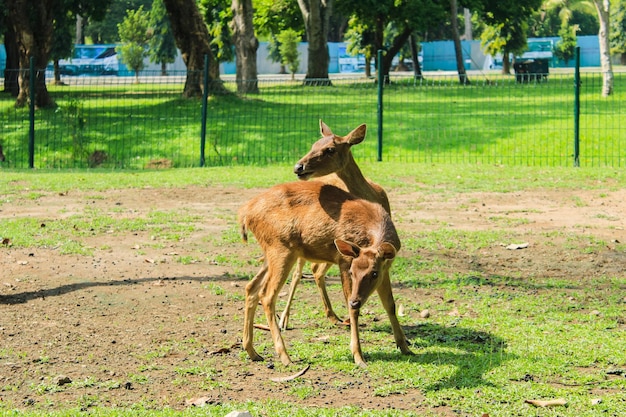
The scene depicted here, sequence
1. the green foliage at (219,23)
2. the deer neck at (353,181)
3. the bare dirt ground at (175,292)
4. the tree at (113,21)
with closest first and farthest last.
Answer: the bare dirt ground at (175,292) → the deer neck at (353,181) → the green foliage at (219,23) → the tree at (113,21)

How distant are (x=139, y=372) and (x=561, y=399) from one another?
2.62 m

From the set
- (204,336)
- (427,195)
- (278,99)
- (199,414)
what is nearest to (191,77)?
(278,99)

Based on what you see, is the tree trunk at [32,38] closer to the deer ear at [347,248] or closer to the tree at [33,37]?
the tree at [33,37]

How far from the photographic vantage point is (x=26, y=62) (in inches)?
1019

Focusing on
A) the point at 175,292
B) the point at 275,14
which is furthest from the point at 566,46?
the point at 175,292

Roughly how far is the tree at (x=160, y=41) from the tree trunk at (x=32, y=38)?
30270mm

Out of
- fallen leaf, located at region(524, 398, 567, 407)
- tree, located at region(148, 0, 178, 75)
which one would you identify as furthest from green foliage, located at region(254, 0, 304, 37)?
fallen leaf, located at region(524, 398, 567, 407)

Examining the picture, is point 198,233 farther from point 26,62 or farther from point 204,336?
point 26,62

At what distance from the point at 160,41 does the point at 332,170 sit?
177ft

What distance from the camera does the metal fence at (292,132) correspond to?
18797 mm

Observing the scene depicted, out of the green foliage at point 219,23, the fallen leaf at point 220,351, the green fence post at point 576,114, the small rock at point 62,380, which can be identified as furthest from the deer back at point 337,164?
the green foliage at point 219,23

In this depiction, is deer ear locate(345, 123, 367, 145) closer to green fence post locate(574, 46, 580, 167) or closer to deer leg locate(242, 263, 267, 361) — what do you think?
deer leg locate(242, 263, 267, 361)

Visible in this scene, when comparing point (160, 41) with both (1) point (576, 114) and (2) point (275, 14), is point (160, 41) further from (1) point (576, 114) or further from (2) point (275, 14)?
(1) point (576, 114)

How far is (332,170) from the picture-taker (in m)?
7.36
